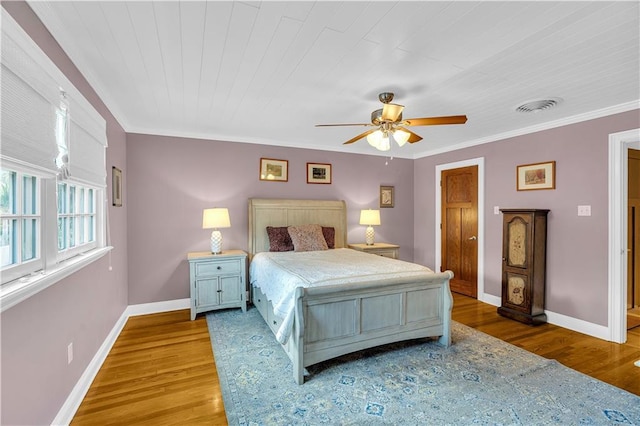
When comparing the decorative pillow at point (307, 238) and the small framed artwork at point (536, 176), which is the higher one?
the small framed artwork at point (536, 176)

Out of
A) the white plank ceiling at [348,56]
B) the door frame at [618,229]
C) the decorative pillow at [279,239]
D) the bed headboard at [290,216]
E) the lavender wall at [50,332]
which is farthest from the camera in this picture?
the bed headboard at [290,216]

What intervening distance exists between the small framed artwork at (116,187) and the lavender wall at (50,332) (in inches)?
23.9

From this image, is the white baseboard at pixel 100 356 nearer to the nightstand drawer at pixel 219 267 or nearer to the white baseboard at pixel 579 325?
the nightstand drawer at pixel 219 267

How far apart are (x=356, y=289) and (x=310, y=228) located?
6.32 feet

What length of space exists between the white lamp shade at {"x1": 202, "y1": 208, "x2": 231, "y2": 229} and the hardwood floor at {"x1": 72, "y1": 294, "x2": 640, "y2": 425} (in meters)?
1.15

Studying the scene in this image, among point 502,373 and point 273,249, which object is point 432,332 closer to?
point 502,373

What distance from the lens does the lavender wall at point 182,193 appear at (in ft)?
12.5

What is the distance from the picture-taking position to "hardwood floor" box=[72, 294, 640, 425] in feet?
6.50

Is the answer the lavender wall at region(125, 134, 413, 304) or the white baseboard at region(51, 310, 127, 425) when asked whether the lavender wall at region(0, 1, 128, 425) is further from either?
the lavender wall at region(125, 134, 413, 304)

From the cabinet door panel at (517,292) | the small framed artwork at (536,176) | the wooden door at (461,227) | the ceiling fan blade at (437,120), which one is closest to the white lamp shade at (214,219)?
the ceiling fan blade at (437,120)

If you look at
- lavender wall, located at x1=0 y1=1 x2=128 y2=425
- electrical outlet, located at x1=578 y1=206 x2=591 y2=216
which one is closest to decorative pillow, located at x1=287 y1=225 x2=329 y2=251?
lavender wall, located at x1=0 y1=1 x2=128 y2=425

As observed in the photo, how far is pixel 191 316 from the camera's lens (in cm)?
362

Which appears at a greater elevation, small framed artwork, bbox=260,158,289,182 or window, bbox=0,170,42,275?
small framed artwork, bbox=260,158,289,182

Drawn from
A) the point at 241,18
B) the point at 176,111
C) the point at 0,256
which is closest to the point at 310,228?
the point at 176,111
